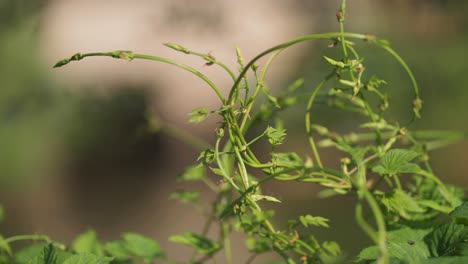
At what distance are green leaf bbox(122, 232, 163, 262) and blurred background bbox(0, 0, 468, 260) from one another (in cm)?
181

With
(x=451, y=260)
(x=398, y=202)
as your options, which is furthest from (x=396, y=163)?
(x=451, y=260)

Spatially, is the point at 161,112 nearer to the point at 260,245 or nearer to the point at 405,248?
the point at 260,245

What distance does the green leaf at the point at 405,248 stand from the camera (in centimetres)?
60

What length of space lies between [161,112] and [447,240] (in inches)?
156

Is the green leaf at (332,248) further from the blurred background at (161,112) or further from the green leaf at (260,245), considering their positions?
the blurred background at (161,112)

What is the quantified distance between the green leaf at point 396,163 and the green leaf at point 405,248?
7 cm

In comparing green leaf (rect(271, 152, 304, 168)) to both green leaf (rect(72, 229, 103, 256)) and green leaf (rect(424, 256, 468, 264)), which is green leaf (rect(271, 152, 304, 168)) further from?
green leaf (rect(72, 229, 103, 256))

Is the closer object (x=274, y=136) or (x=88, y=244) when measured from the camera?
(x=274, y=136)

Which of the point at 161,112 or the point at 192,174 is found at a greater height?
the point at 161,112

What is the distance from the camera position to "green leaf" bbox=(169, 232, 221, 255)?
0.81 meters

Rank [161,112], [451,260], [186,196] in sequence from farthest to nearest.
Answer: [161,112] → [186,196] → [451,260]

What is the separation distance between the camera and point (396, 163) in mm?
699

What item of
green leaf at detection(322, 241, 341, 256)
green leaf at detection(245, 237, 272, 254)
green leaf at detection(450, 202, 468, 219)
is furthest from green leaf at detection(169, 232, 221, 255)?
green leaf at detection(450, 202, 468, 219)

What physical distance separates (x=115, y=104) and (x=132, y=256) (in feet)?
2.54
